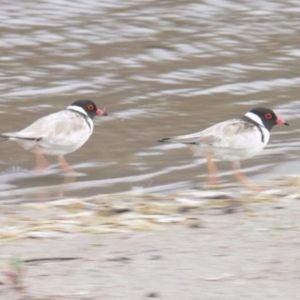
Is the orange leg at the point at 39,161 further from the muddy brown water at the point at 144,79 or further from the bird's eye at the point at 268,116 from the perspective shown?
the bird's eye at the point at 268,116

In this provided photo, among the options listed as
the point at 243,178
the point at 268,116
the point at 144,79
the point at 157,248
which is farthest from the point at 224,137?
the point at 157,248

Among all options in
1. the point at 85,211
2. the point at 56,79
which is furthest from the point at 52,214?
the point at 56,79

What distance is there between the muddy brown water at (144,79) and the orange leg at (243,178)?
0.08 m

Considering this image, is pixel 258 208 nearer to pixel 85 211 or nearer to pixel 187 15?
pixel 85 211

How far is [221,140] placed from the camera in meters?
8.67

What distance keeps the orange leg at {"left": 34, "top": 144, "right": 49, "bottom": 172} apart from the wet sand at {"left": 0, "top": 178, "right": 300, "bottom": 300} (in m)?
1.75

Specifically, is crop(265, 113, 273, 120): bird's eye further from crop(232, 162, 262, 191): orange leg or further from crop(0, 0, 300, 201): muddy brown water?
crop(232, 162, 262, 191): orange leg

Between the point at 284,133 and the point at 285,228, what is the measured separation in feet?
15.2

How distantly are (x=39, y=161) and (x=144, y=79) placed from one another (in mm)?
3204

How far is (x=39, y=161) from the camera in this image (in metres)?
9.02

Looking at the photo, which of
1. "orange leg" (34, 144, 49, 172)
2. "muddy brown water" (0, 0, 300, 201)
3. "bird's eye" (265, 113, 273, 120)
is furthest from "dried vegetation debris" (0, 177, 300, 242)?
"bird's eye" (265, 113, 273, 120)

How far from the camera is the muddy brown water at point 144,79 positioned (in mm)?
8812

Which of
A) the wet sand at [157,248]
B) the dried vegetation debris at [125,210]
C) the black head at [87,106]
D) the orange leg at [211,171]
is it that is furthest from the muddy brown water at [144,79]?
the wet sand at [157,248]

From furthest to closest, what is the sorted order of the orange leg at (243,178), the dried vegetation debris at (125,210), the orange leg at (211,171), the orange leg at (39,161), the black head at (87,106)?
the black head at (87,106) → the orange leg at (39,161) → the orange leg at (211,171) → the orange leg at (243,178) → the dried vegetation debris at (125,210)
